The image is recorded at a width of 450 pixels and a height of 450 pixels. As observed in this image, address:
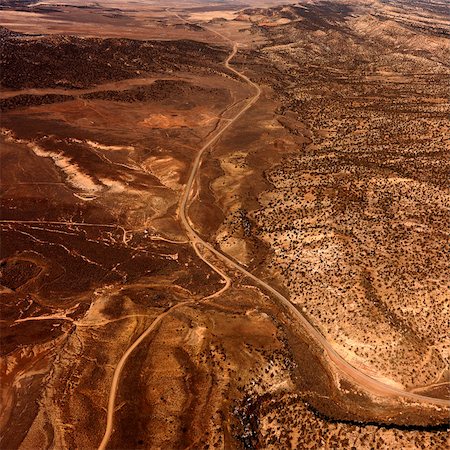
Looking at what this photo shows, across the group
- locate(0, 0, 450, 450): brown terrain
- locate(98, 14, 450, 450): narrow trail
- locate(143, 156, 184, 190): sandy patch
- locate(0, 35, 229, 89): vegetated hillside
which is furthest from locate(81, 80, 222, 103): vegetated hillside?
locate(98, 14, 450, 450): narrow trail

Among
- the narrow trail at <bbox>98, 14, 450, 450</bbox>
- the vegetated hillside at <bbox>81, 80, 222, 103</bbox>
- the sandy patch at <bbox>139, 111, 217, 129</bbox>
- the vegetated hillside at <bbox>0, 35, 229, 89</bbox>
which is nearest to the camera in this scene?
the narrow trail at <bbox>98, 14, 450, 450</bbox>

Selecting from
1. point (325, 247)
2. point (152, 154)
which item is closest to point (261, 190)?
point (325, 247)

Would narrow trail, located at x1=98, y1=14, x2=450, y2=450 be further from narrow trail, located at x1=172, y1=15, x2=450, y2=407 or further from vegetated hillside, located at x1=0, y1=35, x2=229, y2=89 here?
vegetated hillside, located at x1=0, y1=35, x2=229, y2=89

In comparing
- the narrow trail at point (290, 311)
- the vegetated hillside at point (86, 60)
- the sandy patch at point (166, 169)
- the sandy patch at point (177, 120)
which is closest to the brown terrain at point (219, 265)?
the narrow trail at point (290, 311)

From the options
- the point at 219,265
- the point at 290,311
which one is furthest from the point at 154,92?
the point at 290,311

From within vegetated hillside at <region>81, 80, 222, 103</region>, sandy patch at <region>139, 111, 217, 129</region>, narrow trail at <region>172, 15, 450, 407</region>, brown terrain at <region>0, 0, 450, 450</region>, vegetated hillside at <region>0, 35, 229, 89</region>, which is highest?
vegetated hillside at <region>0, 35, 229, 89</region>
